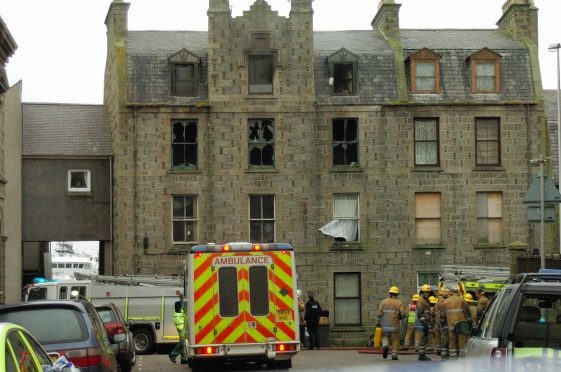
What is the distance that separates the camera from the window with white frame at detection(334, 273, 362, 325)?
40469mm

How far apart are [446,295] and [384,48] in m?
16.0

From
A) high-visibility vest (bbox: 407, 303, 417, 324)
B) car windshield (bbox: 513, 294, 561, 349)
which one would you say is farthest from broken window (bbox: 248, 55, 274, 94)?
car windshield (bbox: 513, 294, 561, 349)

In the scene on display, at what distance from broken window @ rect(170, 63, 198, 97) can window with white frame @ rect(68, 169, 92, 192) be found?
15.2 ft

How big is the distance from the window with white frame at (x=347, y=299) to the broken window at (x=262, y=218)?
291 centimetres

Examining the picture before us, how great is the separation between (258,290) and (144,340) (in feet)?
46.6

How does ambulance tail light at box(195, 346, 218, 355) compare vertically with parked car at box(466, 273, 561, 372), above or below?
below

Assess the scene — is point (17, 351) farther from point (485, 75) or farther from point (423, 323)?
point (485, 75)

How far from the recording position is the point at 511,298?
1118 cm

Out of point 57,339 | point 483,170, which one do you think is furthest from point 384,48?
point 57,339

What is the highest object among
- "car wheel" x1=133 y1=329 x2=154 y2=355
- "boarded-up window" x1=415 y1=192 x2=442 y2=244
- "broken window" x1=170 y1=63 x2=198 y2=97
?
"broken window" x1=170 y1=63 x2=198 y2=97

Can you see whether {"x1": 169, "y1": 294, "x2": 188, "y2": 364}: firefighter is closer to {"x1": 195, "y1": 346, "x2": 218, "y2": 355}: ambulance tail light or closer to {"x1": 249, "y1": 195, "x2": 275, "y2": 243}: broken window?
{"x1": 195, "y1": 346, "x2": 218, "y2": 355}: ambulance tail light

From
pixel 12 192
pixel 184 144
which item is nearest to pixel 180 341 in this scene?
pixel 184 144

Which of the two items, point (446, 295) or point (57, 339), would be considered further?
point (446, 295)

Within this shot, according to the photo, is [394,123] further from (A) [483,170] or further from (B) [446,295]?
(B) [446,295]
